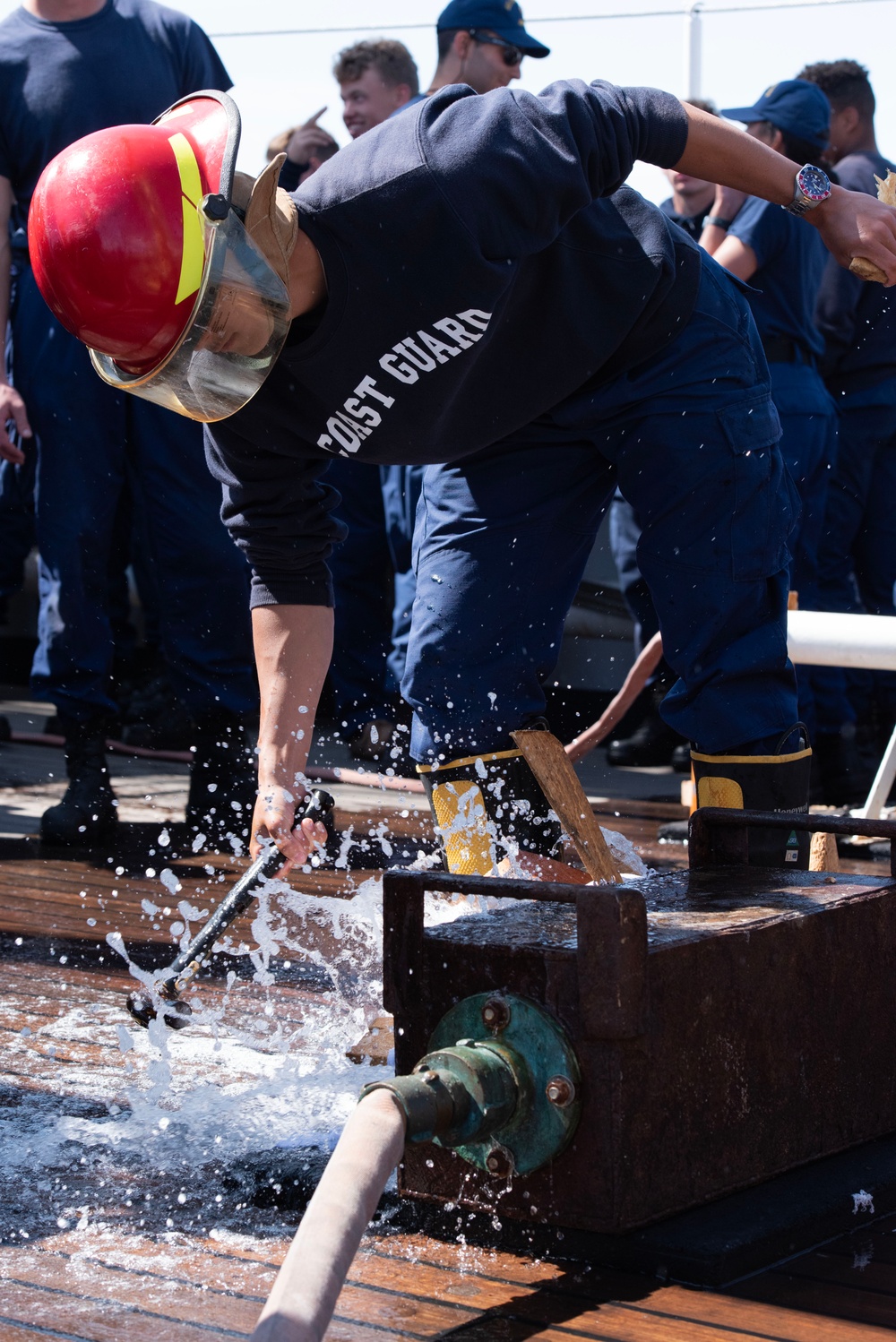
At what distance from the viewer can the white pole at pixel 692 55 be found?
20.9 feet

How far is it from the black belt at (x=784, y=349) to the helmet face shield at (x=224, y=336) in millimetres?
3002

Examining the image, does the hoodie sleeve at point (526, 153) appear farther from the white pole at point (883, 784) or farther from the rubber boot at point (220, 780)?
the rubber boot at point (220, 780)

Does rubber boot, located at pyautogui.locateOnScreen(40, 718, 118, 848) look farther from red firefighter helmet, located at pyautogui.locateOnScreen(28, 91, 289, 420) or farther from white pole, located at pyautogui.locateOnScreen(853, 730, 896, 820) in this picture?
red firefighter helmet, located at pyautogui.locateOnScreen(28, 91, 289, 420)

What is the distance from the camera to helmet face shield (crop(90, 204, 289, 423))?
6.15 ft

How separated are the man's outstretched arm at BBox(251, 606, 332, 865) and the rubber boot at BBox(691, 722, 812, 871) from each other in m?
0.57

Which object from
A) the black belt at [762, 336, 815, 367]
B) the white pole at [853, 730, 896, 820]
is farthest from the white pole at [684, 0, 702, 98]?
the white pole at [853, 730, 896, 820]

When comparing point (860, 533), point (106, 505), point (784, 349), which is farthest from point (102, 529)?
point (860, 533)

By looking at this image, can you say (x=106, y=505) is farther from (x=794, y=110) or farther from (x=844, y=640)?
(x=794, y=110)

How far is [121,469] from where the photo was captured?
4.27 meters

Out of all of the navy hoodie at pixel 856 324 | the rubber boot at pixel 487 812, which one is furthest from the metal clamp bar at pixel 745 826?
the navy hoodie at pixel 856 324

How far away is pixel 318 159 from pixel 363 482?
1157mm

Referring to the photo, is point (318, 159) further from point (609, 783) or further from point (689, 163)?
point (689, 163)

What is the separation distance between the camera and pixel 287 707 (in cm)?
242

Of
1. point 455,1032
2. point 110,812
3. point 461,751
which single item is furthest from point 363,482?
point 455,1032
